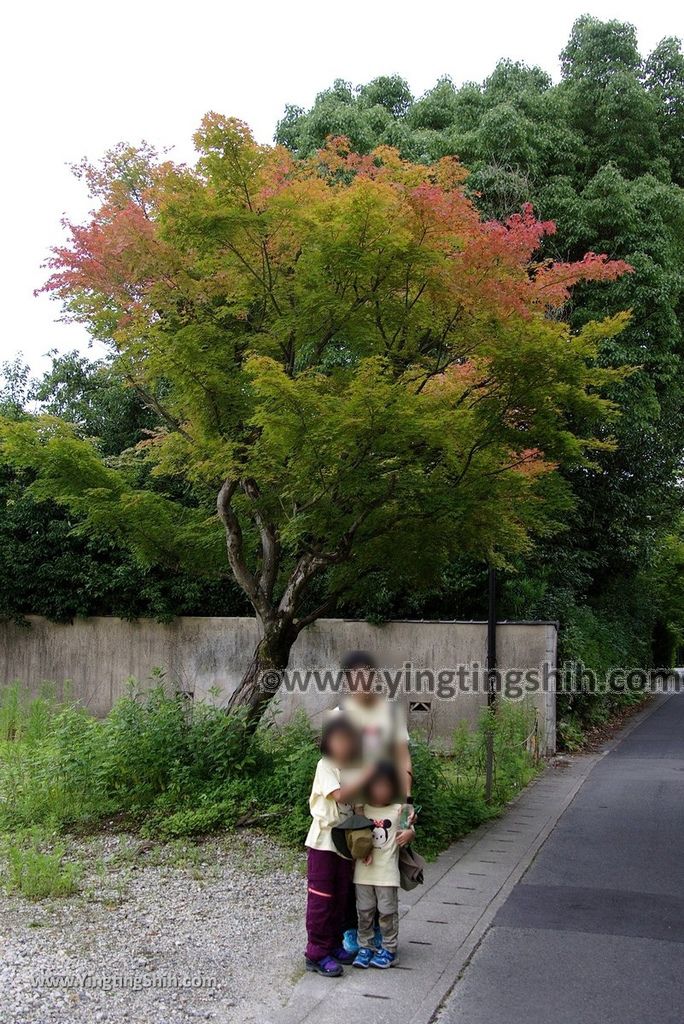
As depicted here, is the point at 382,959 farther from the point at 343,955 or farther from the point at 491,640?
the point at 491,640

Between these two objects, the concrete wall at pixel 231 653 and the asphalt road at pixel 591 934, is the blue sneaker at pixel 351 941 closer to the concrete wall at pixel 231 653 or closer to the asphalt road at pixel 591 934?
the asphalt road at pixel 591 934

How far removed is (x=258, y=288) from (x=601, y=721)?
12.0 metres

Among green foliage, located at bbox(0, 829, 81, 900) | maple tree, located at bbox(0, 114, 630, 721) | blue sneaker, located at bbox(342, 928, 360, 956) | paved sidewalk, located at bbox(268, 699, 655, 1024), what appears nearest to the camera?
paved sidewalk, located at bbox(268, 699, 655, 1024)

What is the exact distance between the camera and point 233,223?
7273 mm

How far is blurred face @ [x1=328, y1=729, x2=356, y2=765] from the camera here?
190 inches

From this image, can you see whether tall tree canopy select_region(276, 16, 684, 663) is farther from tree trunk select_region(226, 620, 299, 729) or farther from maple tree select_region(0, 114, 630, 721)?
maple tree select_region(0, 114, 630, 721)

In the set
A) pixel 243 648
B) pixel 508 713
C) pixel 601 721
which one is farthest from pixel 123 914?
pixel 601 721

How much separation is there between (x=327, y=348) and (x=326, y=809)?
4908 mm

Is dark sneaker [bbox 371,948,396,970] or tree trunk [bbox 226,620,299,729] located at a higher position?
tree trunk [bbox 226,620,299,729]

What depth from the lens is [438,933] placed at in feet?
17.5

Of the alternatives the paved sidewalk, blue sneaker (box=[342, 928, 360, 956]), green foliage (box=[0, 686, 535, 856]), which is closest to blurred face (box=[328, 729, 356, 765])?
blue sneaker (box=[342, 928, 360, 956])

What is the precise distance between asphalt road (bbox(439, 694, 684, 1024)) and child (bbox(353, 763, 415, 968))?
0.45 meters

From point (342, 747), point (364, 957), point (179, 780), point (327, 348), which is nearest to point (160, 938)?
point (364, 957)

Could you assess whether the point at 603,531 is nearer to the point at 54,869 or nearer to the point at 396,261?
the point at 396,261
